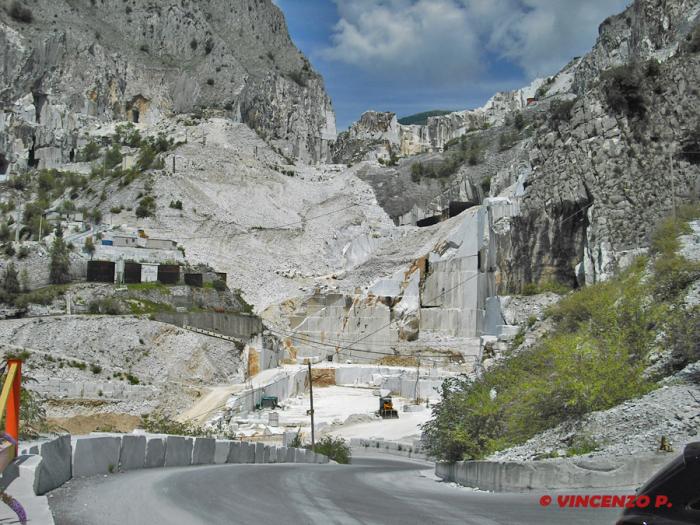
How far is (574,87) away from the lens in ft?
320

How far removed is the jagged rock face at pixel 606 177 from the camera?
3111cm

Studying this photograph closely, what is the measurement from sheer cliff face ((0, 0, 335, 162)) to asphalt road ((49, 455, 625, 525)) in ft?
302

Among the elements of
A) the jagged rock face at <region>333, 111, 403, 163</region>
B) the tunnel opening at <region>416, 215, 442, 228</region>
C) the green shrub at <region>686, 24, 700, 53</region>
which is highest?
the jagged rock face at <region>333, 111, 403, 163</region>

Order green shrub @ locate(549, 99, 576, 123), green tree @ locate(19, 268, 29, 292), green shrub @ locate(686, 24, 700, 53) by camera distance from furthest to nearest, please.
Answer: green tree @ locate(19, 268, 29, 292) → green shrub @ locate(549, 99, 576, 123) → green shrub @ locate(686, 24, 700, 53)

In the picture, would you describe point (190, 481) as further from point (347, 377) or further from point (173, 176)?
point (173, 176)

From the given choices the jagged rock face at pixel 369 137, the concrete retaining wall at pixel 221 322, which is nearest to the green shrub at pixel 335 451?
the concrete retaining wall at pixel 221 322

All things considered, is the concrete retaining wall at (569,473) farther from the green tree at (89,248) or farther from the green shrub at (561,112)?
the green tree at (89,248)

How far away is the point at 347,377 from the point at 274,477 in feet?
128

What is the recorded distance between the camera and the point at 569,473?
9.45m

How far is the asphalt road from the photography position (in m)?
7.82

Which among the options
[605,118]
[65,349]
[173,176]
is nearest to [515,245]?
[605,118]

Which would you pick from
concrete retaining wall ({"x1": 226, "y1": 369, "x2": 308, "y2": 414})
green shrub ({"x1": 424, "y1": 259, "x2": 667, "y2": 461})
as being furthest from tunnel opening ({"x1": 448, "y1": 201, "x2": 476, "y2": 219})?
green shrub ({"x1": 424, "y1": 259, "x2": 667, "y2": 461})

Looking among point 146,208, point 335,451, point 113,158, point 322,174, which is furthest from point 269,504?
point 322,174
